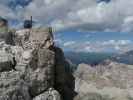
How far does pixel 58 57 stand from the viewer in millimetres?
43406

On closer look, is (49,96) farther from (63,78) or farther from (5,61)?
(5,61)

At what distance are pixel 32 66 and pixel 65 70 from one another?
30.3 ft

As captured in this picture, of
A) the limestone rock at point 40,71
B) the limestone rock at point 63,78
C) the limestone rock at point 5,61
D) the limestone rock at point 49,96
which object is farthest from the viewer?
the limestone rock at point 63,78

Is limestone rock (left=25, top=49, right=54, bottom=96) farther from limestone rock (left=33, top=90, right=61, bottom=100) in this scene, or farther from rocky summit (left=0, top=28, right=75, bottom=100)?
limestone rock (left=33, top=90, right=61, bottom=100)

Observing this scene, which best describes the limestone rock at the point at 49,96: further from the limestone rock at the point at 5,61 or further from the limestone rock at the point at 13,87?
the limestone rock at the point at 5,61

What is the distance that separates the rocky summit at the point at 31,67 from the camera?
33.9 metres

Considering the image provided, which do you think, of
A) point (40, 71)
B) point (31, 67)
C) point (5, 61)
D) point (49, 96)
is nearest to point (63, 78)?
point (40, 71)

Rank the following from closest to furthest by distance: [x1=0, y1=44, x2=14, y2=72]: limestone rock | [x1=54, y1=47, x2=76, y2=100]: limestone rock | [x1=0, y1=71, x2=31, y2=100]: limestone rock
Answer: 1. [x1=0, y1=71, x2=31, y2=100]: limestone rock
2. [x1=0, y1=44, x2=14, y2=72]: limestone rock
3. [x1=54, y1=47, x2=76, y2=100]: limestone rock

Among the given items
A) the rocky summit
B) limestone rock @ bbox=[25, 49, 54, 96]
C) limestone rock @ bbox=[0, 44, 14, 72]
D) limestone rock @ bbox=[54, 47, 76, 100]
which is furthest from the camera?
limestone rock @ bbox=[54, 47, 76, 100]

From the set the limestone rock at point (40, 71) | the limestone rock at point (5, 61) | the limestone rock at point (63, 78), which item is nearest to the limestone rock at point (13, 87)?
the limestone rock at point (5, 61)

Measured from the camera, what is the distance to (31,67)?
122 ft

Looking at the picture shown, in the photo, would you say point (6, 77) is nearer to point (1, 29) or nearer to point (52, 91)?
point (52, 91)

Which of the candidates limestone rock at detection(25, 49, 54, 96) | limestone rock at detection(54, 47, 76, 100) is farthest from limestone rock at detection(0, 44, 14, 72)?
limestone rock at detection(54, 47, 76, 100)

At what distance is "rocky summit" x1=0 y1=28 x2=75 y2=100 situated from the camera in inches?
1334
